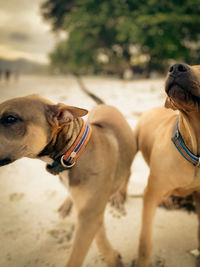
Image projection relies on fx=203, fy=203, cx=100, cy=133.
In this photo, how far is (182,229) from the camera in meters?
2.28

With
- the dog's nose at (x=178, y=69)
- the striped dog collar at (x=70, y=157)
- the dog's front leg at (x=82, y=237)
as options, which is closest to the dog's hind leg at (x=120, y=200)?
the dog's front leg at (x=82, y=237)

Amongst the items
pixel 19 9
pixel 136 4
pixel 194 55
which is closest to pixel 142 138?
pixel 19 9

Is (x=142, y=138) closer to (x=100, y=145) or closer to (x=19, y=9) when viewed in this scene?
(x=100, y=145)

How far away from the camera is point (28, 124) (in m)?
1.38

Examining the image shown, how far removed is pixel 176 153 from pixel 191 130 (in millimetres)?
236

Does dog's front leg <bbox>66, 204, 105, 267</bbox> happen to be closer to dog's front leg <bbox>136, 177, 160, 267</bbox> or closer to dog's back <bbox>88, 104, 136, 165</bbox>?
dog's front leg <bbox>136, 177, 160, 267</bbox>

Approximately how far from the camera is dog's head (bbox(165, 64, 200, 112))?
1.30 metres

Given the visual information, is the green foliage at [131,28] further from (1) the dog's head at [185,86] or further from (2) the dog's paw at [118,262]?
(2) the dog's paw at [118,262]

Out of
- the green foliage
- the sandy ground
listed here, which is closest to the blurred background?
the green foliage

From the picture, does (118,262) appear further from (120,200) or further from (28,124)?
(28,124)

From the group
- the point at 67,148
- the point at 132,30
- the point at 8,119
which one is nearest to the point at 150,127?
the point at 67,148

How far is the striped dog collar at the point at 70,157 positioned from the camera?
1.46m

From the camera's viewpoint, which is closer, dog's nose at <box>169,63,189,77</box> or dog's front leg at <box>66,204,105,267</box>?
dog's nose at <box>169,63,189,77</box>

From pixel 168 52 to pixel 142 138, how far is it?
1273 cm
